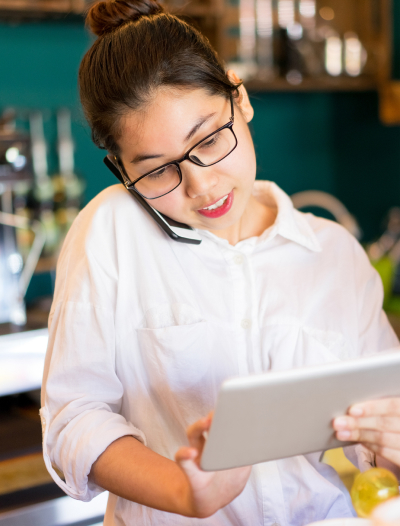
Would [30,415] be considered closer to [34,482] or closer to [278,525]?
[34,482]

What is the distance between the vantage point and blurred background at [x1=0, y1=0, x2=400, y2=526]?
2051mm

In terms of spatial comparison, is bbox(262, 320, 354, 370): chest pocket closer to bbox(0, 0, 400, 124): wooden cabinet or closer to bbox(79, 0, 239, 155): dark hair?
bbox(79, 0, 239, 155): dark hair

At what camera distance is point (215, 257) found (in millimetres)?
1090

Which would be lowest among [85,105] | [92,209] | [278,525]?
[278,525]

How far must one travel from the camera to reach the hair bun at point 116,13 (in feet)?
3.18

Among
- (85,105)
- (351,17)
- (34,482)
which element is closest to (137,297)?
(85,105)

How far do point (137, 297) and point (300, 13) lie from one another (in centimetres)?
242

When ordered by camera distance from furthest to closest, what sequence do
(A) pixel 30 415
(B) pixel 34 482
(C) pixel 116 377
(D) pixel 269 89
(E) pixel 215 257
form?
(D) pixel 269 89
(A) pixel 30 415
(B) pixel 34 482
(E) pixel 215 257
(C) pixel 116 377

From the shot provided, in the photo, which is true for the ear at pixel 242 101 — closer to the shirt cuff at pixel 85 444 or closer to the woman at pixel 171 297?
the woman at pixel 171 297

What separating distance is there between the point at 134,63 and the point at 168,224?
272 mm

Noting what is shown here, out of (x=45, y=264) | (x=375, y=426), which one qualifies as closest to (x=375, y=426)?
(x=375, y=426)

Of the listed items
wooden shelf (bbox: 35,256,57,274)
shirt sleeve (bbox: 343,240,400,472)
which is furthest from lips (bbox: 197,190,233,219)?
wooden shelf (bbox: 35,256,57,274)

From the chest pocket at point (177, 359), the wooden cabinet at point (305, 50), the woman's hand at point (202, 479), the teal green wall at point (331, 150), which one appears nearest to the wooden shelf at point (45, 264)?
the teal green wall at point (331, 150)

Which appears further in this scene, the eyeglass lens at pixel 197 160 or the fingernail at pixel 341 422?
the eyeglass lens at pixel 197 160
